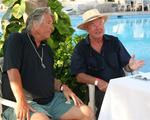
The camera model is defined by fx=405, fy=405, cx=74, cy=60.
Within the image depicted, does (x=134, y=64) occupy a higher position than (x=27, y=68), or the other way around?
(x=27, y=68)

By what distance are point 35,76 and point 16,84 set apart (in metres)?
0.22

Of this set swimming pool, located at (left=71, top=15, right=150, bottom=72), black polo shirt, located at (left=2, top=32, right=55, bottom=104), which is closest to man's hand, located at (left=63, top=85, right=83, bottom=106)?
black polo shirt, located at (left=2, top=32, right=55, bottom=104)

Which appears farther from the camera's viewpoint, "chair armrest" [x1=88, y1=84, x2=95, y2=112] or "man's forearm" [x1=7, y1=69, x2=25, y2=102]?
"chair armrest" [x1=88, y1=84, x2=95, y2=112]

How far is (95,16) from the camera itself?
3.81 meters

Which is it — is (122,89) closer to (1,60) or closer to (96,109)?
(96,109)

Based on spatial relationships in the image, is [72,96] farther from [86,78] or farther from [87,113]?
[86,78]

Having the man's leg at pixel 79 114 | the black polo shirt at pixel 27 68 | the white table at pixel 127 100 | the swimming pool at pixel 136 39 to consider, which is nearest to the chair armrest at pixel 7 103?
the black polo shirt at pixel 27 68

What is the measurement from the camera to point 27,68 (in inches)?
127

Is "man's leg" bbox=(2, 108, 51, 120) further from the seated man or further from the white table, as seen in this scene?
the white table

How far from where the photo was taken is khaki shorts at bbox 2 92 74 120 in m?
3.16

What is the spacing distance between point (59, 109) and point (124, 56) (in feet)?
3.11

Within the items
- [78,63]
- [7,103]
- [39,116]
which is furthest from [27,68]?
[78,63]

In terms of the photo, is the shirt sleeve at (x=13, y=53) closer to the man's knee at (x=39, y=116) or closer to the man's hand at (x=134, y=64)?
the man's knee at (x=39, y=116)

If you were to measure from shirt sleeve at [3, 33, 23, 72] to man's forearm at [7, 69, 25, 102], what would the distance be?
0.16 feet
